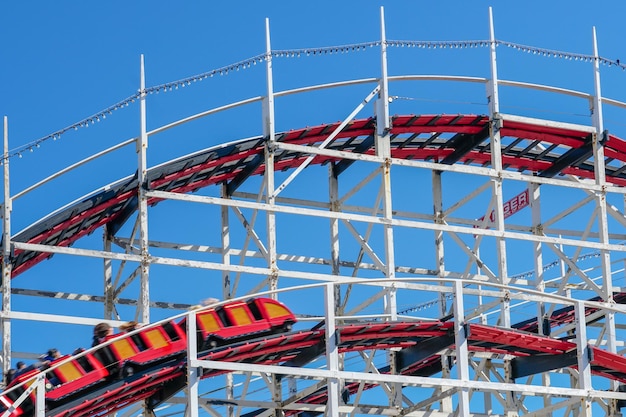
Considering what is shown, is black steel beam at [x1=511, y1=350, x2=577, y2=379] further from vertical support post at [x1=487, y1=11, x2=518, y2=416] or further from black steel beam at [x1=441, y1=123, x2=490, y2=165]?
black steel beam at [x1=441, y1=123, x2=490, y2=165]

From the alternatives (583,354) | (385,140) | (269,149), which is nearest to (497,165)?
(385,140)

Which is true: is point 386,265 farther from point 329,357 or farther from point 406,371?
point 329,357

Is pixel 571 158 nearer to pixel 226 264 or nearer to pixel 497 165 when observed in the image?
pixel 497 165

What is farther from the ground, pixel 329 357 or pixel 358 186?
pixel 358 186

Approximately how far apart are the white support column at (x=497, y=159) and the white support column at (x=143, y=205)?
8.29m

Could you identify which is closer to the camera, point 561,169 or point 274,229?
point 274,229

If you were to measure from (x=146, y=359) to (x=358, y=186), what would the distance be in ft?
34.6

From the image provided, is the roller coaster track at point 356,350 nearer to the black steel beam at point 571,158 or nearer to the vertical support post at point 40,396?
the vertical support post at point 40,396

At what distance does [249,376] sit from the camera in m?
35.7

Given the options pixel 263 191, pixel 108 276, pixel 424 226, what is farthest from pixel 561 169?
pixel 108 276

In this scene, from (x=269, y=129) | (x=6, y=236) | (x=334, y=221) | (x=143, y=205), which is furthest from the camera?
(x=334, y=221)

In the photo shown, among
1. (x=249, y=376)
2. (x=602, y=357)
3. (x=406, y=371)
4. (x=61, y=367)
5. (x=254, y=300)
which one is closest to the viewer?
(x=61, y=367)

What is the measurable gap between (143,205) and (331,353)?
7.32 metres

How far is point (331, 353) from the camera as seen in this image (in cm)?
2959
